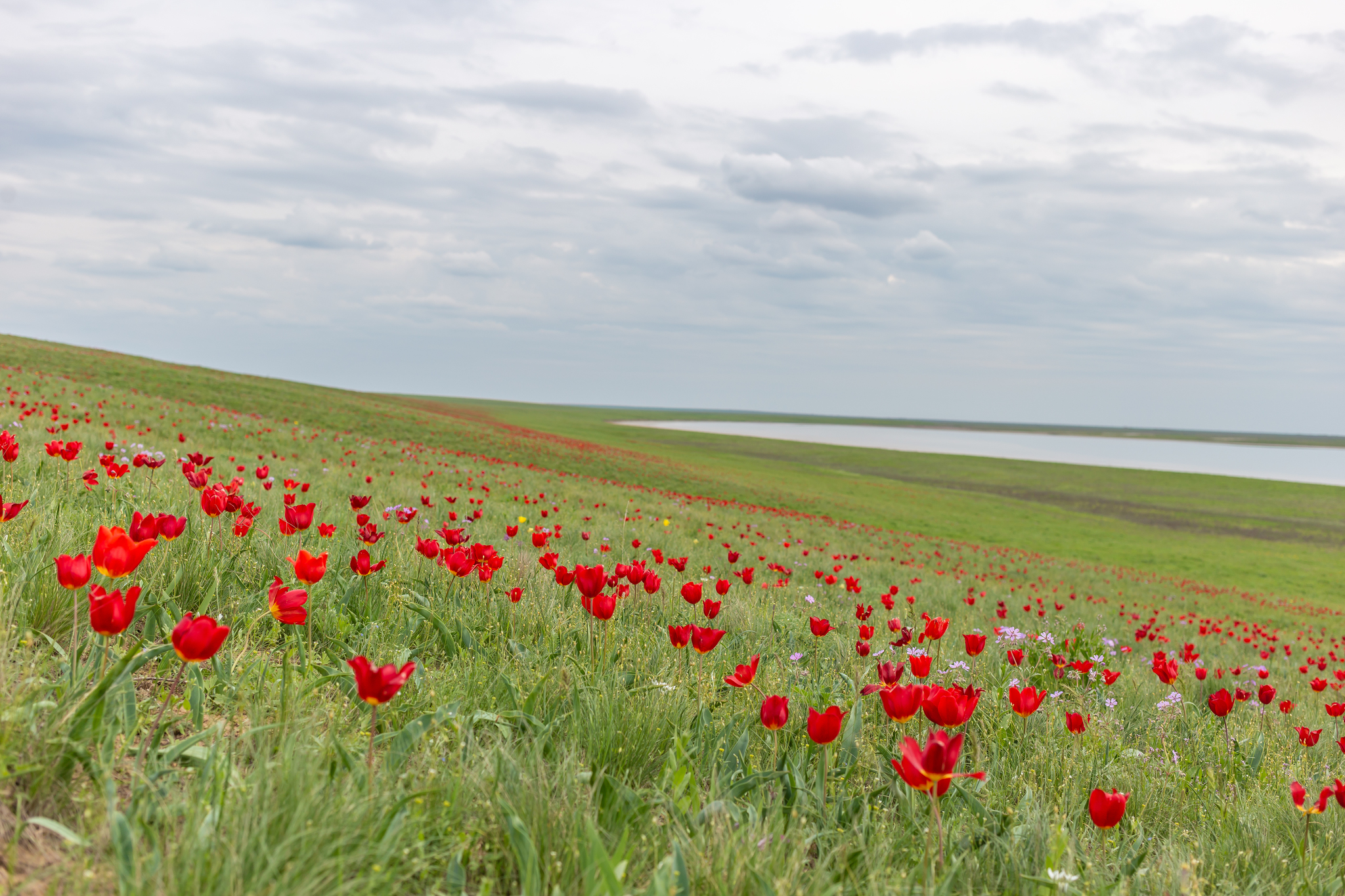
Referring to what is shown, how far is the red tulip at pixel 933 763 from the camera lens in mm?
1958

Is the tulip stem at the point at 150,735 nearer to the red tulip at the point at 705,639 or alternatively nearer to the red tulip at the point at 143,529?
the red tulip at the point at 143,529

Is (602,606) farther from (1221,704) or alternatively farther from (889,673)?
(1221,704)

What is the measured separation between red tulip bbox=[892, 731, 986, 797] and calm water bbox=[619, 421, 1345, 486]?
3606 inches

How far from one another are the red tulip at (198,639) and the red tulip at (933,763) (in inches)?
75.8

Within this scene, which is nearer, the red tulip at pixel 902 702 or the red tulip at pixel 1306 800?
the red tulip at pixel 902 702

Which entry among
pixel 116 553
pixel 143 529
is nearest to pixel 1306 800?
pixel 116 553

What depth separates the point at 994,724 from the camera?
3.69 m

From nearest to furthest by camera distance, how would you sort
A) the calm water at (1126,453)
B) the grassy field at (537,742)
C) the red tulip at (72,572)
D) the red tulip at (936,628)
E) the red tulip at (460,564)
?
1. the grassy field at (537,742)
2. the red tulip at (72,572)
3. the red tulip at (460,564)
4. the red tulip at (936,628)
5. the calm water at (1126,453)

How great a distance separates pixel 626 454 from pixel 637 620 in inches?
1439

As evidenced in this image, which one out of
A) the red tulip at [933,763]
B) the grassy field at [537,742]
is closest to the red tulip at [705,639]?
the grassy field at [537,742]

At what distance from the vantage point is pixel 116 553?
7.61ft

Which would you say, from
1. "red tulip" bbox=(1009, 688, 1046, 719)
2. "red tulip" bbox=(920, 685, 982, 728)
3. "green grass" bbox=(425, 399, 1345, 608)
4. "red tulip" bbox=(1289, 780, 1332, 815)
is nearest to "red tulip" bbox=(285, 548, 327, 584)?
"red tulip" bbox=(920, 685, 982, 728)

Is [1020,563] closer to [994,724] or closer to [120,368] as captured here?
[994,724]

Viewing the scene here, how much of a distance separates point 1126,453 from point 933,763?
143783 millimetres
